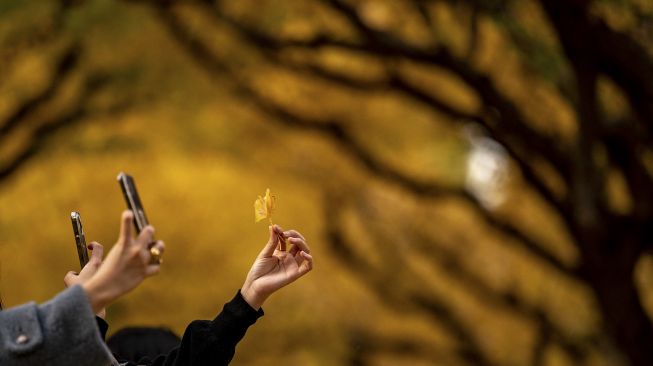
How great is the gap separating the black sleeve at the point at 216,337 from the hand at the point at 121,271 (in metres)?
0.60

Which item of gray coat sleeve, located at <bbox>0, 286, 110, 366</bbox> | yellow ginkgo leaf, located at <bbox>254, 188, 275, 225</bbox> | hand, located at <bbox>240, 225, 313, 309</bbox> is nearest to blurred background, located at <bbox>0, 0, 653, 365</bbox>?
hand, located at <bbox>240, 225, 313, 309</bbox>

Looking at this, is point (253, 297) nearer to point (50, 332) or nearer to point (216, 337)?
point (216, 337)

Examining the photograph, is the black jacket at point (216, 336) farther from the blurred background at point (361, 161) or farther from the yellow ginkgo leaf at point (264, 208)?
the blurred background at point (361, 161)

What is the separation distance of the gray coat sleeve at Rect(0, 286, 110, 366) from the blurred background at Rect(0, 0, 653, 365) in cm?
269

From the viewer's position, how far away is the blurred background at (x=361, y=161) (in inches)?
340

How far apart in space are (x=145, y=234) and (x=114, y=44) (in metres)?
7.85

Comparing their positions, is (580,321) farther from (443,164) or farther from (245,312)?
(245,312)

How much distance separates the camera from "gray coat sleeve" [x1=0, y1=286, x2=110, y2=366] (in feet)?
9.32

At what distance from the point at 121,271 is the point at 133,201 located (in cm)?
41

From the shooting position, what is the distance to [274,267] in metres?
3.65

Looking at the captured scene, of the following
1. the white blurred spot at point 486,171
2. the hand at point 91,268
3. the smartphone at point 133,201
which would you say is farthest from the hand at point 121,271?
the white blurred spot at point 486,171

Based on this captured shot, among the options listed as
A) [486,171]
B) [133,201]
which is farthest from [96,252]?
[486,171]

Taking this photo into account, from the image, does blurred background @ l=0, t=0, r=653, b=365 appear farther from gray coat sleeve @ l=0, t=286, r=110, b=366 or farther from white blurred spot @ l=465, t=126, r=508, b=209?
gray coat sleeve @ l=0, t=286, r=110, b=366

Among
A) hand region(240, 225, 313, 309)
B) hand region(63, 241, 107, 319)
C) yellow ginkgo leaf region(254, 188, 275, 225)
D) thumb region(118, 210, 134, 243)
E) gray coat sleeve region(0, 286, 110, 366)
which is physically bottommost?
gray coat sleeve region(0, 286, 110, 366)
